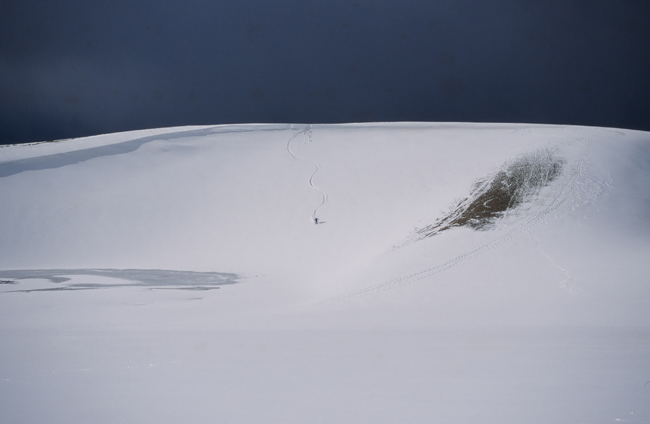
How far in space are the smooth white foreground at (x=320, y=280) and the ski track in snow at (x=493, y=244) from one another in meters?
0.04

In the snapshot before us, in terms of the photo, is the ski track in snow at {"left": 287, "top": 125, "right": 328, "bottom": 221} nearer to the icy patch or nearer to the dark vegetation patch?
the dark vegetation patch

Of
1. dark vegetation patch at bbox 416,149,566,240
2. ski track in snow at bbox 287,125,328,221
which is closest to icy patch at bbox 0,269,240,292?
ski track in snow at bbox 287,125,328,221

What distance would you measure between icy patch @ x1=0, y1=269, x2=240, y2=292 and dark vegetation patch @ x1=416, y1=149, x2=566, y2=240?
10.9 ft

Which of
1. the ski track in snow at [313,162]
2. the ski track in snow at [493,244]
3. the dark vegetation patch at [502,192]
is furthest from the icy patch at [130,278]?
the dark vegetation patch at [502,192]

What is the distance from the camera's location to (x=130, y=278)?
6926 millimetres

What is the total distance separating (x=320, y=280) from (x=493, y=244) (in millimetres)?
2475

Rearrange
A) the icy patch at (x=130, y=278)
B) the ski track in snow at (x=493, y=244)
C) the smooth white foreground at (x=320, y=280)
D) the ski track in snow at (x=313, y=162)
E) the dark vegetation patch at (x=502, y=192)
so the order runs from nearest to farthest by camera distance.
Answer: the smooth white foreground at (x=320, y=280) < the ski track in snow at (x=493, y=244) < the icy patch at (x=130, y=278) < the dark vegetation patch at (x=502, y=192) < the ski track in snow at (x=313, y=162)

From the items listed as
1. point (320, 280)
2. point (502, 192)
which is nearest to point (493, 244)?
point (502, 192)

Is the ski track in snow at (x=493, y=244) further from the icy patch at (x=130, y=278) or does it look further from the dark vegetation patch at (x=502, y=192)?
the icy patch at (x=130, y=278)

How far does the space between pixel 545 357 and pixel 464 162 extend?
7804 millimetres

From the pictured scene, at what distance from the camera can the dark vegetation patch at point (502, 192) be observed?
7.35m

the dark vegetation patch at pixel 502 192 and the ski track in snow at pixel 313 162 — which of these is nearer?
the dark vegetation patch at pixel 502 192

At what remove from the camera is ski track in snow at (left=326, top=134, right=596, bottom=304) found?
5.54 m

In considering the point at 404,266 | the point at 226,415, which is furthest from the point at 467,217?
the point at 226,415
